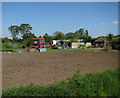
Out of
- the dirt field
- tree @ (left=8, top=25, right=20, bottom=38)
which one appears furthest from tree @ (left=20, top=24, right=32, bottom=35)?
the dirt field

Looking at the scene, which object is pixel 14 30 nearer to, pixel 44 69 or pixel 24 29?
pixel 24 29

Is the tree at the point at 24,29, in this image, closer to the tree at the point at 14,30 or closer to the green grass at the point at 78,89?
the tree at the point at 14,30

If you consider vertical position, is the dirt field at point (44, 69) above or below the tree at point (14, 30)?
below

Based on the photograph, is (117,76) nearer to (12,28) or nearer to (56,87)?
(56,87)

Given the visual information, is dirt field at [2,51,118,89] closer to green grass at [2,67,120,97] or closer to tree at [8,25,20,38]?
green grass at [2,67,120,97]

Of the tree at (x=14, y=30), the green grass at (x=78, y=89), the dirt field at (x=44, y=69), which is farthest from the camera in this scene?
the tree at (x=14, y=30)

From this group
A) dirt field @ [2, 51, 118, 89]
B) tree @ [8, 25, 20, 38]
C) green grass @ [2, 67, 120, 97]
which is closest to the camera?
green grass @ [2, 67, 120, 97]

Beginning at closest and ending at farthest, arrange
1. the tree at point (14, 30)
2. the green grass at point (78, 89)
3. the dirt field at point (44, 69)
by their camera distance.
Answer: the green grass at point (78, 89)
the dirt field at point (44, 69)
the tree at point (14, 30)

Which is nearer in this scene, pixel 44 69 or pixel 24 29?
pixel 44 69

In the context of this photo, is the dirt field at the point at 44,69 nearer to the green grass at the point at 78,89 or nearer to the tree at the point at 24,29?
the green grass at the point at 78,89

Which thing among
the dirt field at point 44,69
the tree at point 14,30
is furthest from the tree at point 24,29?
the dirt field at point 44,69

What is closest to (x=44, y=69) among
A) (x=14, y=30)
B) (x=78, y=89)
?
(x=78, y=89)

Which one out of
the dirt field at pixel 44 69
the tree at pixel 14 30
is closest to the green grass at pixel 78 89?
the dirt field at pixel 44 69

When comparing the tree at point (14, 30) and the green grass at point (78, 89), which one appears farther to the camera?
the tree at point (14, 30)
